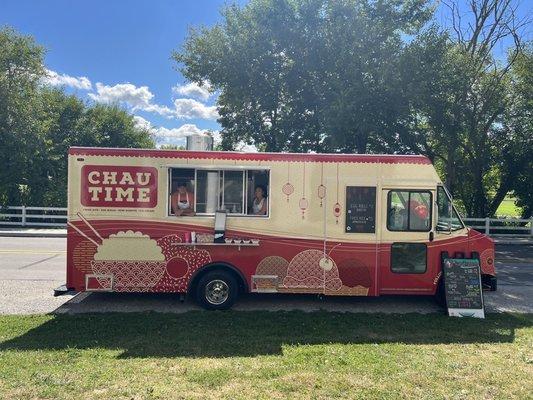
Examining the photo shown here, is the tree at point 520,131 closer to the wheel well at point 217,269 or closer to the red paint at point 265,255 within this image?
the red paint at point 265,255

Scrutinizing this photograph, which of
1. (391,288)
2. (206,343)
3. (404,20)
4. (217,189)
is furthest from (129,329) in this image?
(404,20)

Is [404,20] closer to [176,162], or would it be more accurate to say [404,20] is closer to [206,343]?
[176,162]

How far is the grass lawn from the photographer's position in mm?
4535

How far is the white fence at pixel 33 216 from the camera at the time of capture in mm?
21281

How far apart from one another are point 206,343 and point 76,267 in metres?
2.98

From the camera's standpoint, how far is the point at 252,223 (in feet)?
25.2

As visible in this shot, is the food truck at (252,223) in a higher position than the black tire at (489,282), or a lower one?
higher

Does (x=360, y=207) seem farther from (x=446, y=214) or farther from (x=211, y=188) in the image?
(x=211, y=188)

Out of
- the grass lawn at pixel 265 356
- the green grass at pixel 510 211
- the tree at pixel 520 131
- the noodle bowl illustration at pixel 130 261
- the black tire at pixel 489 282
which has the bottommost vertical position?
the grass lawn at pixel 265 356

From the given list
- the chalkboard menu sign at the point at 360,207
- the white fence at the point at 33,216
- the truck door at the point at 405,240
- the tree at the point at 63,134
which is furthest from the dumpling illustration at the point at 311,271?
the tree at the point at 63,134

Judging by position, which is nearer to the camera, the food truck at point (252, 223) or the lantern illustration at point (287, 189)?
the food truck at point (252, 223)

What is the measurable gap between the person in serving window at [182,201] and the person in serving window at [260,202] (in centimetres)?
107

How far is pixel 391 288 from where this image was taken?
7902 millimetres

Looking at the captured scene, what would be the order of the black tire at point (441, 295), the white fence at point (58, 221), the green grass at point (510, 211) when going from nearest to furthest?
the black tire at point (441, 295) < the white fence at point (58, 221) < the green grass at point (510, 211)
